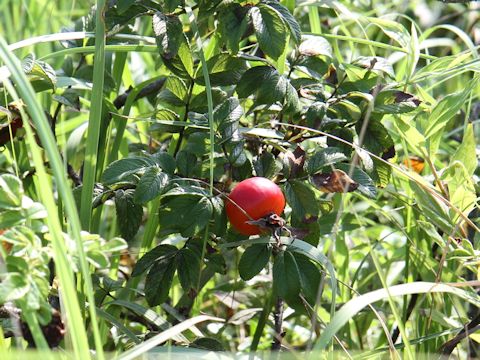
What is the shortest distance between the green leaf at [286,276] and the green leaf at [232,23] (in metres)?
0.34

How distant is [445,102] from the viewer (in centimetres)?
144

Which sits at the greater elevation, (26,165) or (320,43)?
(320,43)

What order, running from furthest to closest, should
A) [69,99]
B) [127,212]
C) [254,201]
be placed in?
[69,99] → [127,212] → [254,201]

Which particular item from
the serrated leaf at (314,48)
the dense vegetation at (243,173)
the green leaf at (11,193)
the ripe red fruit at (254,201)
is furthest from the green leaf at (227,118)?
the green leaf at (11,193)

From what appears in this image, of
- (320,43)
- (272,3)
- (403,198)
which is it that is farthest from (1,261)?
(403,198)

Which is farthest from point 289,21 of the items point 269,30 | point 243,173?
point 243,173

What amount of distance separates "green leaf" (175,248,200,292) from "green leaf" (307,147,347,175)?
0.23m

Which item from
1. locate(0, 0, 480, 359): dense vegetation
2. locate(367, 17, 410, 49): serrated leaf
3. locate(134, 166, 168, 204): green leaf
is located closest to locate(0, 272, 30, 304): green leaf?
locate(0, 0, 480, 359): dense vegetation

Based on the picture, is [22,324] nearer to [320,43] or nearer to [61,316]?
[61,316]

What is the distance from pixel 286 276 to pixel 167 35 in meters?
0.42

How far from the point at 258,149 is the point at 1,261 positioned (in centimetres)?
58

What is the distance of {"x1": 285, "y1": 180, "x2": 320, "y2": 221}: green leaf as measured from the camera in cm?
130

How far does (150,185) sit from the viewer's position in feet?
3.99

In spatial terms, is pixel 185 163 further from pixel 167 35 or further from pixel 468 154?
pixel 468 154
